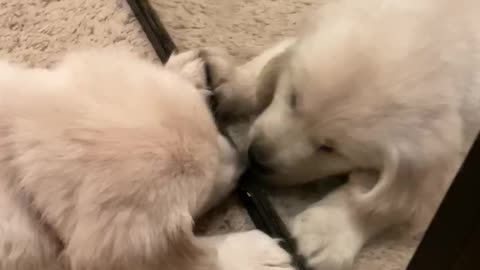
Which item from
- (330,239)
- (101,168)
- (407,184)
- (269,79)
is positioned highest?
(101,168)

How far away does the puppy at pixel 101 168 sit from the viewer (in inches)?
42.5

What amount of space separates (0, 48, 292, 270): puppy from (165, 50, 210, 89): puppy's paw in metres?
0.24

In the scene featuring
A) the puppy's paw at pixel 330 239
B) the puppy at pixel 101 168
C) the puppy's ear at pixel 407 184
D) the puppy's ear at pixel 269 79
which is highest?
the puppy at pixel 101 168

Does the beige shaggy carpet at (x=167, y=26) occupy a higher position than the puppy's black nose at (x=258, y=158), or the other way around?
the beige shaggy carpet at (x=167, y=26)

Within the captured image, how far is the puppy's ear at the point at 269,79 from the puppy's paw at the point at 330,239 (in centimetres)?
21

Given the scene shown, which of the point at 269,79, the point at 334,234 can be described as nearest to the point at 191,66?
the point at 269,79

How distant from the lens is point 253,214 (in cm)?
158

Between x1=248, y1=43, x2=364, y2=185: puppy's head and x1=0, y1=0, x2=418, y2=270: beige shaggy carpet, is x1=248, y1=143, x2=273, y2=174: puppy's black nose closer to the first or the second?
x1=248, y1=43, x2=364, y2=185: puppy's head

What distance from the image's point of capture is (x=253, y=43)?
1663 millimetres

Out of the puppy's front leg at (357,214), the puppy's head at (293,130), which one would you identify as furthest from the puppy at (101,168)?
the puppy's front leg at (357,214)

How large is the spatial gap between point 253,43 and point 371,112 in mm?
423

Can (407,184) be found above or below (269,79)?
below

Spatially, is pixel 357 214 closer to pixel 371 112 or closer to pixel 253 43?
pixel 371 112

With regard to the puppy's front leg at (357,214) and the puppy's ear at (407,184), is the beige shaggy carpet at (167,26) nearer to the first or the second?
the puppy's front leg at (357,214)
